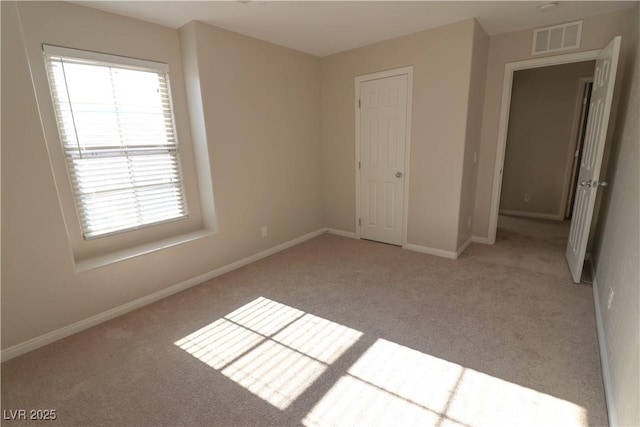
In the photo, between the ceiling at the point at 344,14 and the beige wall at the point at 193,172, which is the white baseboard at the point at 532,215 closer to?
the ceiling at the point at 344,14

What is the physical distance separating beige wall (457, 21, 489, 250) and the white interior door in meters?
0.69

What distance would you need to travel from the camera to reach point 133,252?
267 centimetres

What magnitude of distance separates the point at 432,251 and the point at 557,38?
255cm

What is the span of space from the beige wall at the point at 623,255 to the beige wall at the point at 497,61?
5.5 inches

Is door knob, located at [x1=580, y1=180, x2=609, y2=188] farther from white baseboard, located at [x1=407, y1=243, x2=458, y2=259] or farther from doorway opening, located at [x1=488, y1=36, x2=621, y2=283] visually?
white baseboard, located at [x1=407, y1=243, x2=458, y2=259]

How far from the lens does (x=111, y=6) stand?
2.38 m

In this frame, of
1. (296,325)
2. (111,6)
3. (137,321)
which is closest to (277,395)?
(296,325)

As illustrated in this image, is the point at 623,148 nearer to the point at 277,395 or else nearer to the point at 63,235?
the point at 277,395

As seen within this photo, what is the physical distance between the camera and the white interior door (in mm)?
3592

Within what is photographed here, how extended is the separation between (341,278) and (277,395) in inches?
60.1

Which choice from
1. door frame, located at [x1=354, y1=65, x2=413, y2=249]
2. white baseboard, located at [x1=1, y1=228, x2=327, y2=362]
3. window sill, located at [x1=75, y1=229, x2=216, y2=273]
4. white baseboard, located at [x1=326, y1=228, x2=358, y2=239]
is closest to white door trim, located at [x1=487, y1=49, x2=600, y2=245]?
door frame, located at [x1=354, y1=65, x2=413, y2=249]

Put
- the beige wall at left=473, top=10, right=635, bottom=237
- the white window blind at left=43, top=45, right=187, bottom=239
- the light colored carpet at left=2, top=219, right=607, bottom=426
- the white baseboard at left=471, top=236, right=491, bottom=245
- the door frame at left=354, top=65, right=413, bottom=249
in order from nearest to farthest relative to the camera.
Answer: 1. the light colored carpet at left=2, top=219, right=607, bottom=426
2. the white window blind at left=43, top=45, right=187, bottom=239
3. the beige wall at left=473, top=10, right=635, bottom=237
4. the door frame at left=354, top=65, right=413, bottom=249
5. the white baseboard at left=471, top=236, right=491, bottom=245

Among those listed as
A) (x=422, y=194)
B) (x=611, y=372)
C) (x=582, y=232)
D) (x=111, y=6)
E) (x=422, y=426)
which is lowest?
(x=422, y=426)

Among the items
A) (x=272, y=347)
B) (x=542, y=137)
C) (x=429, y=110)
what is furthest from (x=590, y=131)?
(x=272, y=347)
